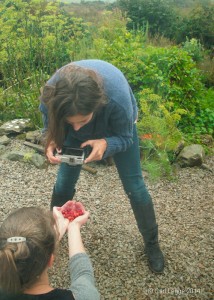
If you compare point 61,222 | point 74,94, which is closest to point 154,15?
point 74,94

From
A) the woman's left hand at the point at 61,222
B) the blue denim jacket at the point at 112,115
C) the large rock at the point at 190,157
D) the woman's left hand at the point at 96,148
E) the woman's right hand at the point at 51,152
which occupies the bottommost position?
the large rock at the point at 190,157

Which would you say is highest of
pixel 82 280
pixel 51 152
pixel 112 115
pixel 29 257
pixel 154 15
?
pixel 112 115

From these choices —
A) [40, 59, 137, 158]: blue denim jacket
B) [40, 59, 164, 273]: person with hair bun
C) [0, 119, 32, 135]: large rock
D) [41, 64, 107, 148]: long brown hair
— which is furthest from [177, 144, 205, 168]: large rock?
[41, 64, 107, 148]: long brown hair

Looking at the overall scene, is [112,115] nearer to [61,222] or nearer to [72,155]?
[72,155]

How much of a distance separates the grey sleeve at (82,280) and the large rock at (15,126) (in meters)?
3.18

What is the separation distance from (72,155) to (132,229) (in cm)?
118

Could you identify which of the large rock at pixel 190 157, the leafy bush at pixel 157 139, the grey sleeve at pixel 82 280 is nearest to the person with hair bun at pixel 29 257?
the grey sleeve at pixel 82 280

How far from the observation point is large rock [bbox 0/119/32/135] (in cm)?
472

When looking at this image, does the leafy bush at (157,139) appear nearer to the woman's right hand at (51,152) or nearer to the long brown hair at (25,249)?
the woman's right hand at (51,152)

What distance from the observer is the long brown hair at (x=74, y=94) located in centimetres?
179

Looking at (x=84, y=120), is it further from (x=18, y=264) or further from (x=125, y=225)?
(x=125, y=225)

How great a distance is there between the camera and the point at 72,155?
90.4 inches

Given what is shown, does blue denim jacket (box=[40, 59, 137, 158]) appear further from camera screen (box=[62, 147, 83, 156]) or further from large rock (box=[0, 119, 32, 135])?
large rock (box=[0, 119, 32, 135])

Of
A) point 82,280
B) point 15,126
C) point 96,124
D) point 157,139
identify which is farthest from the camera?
point 15,126
